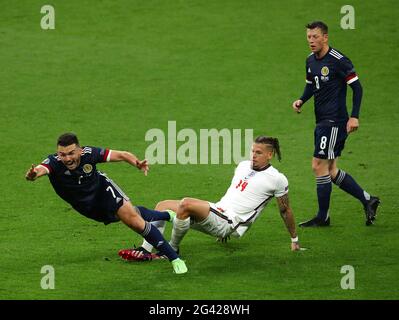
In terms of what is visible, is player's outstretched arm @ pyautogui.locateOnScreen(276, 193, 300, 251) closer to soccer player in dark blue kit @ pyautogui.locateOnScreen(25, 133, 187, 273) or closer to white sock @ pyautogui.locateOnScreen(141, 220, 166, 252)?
soccer player in dark blue kit @ pyautogui.locateOnScreen(25, 133, 187, 273)

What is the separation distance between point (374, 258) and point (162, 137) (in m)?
6.70

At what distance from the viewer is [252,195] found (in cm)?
1123

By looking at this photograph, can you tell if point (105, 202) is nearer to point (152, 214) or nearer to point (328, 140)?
point (152, 214)

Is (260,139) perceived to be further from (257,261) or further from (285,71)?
(285,71)

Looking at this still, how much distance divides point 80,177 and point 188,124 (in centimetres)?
740

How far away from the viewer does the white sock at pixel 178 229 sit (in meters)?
10.8

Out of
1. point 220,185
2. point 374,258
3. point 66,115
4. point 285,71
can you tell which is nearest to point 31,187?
point 220,185

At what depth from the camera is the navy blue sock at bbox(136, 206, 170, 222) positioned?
37.1ft
